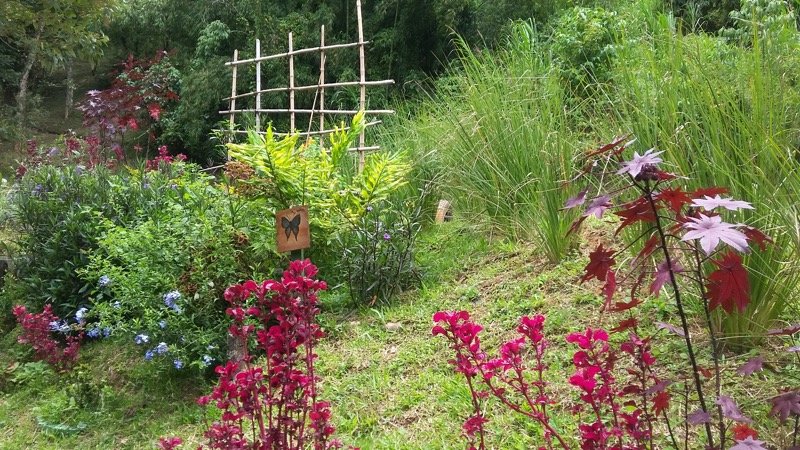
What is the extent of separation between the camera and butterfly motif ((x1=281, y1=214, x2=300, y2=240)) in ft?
10.4

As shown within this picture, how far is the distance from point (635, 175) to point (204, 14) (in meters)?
13.3

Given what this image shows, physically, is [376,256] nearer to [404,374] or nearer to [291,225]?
[291,225]

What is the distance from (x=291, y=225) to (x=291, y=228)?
2 cm

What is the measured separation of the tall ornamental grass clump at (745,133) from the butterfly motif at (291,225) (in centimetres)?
168

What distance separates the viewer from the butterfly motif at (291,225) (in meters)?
3.18

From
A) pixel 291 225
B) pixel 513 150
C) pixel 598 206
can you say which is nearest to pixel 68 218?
pixel 291 225

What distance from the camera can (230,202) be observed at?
390 cm

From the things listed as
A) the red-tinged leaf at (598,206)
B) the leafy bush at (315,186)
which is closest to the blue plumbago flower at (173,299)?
the leafy bush at (315,186)

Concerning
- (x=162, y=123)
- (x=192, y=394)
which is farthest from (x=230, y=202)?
(x=162, y=123)

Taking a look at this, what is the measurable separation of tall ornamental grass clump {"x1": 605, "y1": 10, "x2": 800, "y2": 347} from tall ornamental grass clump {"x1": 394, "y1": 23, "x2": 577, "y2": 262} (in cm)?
74

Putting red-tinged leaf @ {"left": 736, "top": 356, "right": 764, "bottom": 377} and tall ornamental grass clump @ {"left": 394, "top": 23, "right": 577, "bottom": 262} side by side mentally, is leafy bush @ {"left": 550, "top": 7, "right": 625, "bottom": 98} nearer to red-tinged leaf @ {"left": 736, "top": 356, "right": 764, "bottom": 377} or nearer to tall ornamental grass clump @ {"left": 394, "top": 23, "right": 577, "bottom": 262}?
tall ornamental grass clump @ {"left": 394, "top": 23, "right": 577, "bottom": 262}

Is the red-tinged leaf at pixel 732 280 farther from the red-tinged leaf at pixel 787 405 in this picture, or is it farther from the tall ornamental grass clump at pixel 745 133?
the tall ornamental grass clump at pixel 745 133

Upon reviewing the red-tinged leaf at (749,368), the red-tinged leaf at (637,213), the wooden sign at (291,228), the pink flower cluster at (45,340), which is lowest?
the pink flower cluster at (45,340)

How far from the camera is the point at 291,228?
319 centimetres
